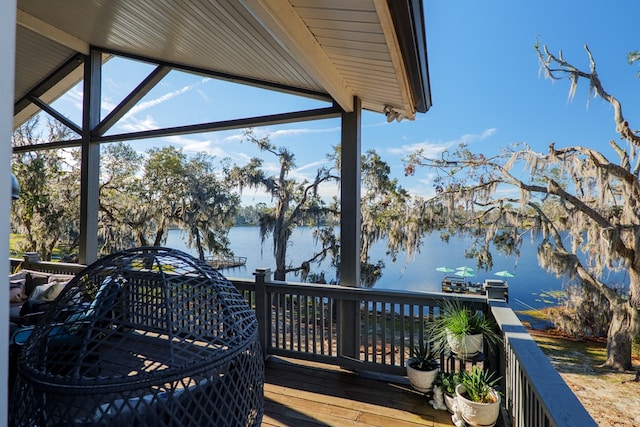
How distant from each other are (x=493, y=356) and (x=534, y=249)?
724cm

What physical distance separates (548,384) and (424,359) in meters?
1.75

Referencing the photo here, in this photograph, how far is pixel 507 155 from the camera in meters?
9.00

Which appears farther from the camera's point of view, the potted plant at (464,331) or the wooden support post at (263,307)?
the wooden support post at (263,307)

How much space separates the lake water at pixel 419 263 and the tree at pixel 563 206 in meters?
1.03

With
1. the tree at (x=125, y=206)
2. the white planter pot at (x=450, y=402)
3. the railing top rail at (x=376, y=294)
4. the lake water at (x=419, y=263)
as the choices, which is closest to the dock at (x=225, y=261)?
the lake water at (x=419, y=263)

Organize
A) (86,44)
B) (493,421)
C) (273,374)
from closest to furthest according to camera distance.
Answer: (493,421)
(273,374)
(86,44)

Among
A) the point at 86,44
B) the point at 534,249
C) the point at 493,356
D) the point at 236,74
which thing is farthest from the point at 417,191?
the point at 86,44

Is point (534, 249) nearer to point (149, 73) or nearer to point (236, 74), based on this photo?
point (236, 74)

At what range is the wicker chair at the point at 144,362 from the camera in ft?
3.10

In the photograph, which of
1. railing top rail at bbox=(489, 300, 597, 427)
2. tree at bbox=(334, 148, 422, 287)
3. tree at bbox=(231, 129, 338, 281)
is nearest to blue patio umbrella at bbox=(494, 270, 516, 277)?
tree at bbox=(334, 148, 422, 287)

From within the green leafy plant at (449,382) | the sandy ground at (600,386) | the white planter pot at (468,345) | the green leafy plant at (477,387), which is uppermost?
the white planter pot at (468,345)

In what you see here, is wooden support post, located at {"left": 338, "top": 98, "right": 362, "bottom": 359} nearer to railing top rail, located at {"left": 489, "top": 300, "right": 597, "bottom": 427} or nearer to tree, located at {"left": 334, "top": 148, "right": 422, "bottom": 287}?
railing top rail, located at {"left": 489, "top": 300, "right": 597, "bottom": 427}

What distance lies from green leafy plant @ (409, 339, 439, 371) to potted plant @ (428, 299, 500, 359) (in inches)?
4.9

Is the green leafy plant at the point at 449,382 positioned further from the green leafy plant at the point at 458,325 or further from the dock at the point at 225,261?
the dock at the point at 225,261
